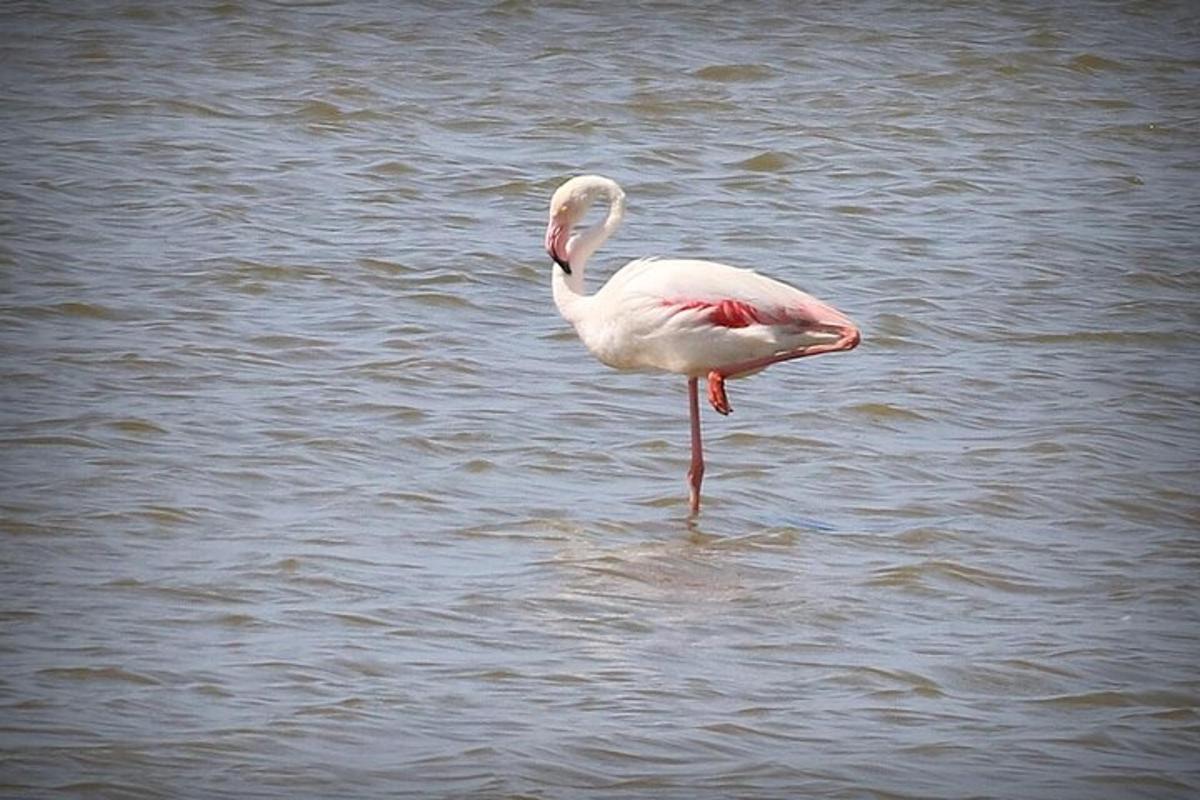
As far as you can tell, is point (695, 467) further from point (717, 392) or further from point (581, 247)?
point (581, 247)

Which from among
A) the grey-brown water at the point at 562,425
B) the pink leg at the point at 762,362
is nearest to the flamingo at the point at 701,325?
the pink leg at the point at 762,362

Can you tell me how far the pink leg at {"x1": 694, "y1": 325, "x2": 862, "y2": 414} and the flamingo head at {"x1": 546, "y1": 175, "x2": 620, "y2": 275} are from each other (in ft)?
2.17

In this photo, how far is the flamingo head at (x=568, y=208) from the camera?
7426mm

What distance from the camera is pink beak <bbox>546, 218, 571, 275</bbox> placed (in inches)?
294

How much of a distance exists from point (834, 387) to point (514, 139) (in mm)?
4086

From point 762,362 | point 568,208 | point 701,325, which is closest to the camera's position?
point 701,325

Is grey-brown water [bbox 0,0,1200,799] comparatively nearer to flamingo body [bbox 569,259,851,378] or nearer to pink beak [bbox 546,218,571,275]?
flamingo body [bbox 569,259,851,378]

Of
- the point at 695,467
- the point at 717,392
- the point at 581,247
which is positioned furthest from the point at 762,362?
the point at 581,247

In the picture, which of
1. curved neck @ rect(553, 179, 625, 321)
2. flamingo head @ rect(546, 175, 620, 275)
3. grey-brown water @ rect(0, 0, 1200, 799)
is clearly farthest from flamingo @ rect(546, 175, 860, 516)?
grey-brown water @ rect(0, 0, 1200, 799)

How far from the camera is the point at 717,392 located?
7.16 m

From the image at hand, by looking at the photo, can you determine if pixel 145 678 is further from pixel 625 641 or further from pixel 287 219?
pixel 287 219

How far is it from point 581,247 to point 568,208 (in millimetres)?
157

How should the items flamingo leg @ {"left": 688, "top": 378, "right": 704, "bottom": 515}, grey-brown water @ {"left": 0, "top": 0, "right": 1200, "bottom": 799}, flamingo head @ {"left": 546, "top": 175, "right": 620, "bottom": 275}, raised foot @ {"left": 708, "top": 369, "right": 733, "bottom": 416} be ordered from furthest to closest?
flamingo head @ {"left": 546, "top": 175, "right": 620, "bottom": 275} → raised foot @ {"left": 708, "top": 369, "right": 733, "bottom": 416} → flamingo leg @ {"left": 688, "top": 378, "right": 704, "bottom": 515} → grey-brown water @ {"left": 0, "top": 0, "right": 1200, "bottom": 799}

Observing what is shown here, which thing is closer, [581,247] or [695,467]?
[695,467]
